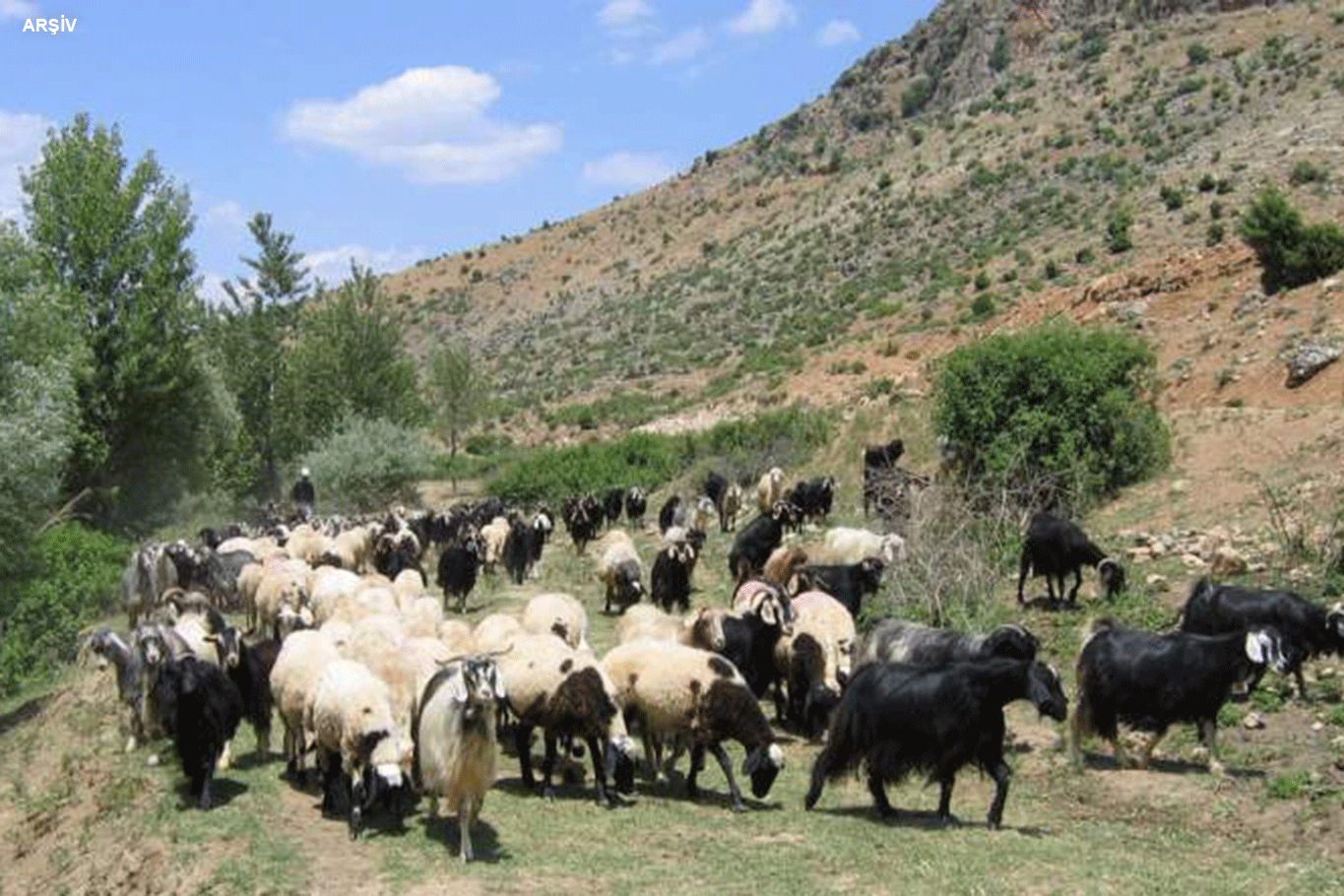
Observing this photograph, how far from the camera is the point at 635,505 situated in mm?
31312

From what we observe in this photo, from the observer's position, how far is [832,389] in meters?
43.7

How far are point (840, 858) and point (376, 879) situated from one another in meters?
3.15

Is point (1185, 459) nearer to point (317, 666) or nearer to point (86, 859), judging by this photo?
point (317, 666)

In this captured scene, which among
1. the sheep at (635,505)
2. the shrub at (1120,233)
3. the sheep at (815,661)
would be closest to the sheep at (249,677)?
the sheep at (815,661)

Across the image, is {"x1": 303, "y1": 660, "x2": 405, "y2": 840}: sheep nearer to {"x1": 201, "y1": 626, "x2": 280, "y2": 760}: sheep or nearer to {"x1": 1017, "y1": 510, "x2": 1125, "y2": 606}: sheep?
{"x1": 201, "y1": 626, "x2": 280, "y2": 760}: sheep

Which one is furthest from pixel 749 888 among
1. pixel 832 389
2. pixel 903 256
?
pixel 903 256

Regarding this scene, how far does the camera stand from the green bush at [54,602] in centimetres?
2203

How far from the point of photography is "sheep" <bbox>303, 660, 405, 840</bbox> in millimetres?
10133

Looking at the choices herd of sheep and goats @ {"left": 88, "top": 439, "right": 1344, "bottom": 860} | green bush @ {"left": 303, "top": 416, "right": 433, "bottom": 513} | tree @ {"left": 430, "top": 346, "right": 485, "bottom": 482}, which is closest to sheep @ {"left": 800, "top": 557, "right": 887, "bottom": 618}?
herd of sheep and goats @ {"left": 88, "top": 439, "right": 1344, "bottom": 860}

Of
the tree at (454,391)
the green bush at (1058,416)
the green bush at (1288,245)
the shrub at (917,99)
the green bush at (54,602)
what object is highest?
the shrub at (917,99)

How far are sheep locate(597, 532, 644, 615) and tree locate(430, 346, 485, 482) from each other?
1224 inches

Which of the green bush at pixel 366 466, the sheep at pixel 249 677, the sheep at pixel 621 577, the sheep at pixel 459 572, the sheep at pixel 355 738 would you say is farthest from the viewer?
the green bush at pixel 366 466

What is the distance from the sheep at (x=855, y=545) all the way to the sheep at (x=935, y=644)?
536 cm

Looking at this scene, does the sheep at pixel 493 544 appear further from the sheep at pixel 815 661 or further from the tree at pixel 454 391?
the tree at pixel 454 391
